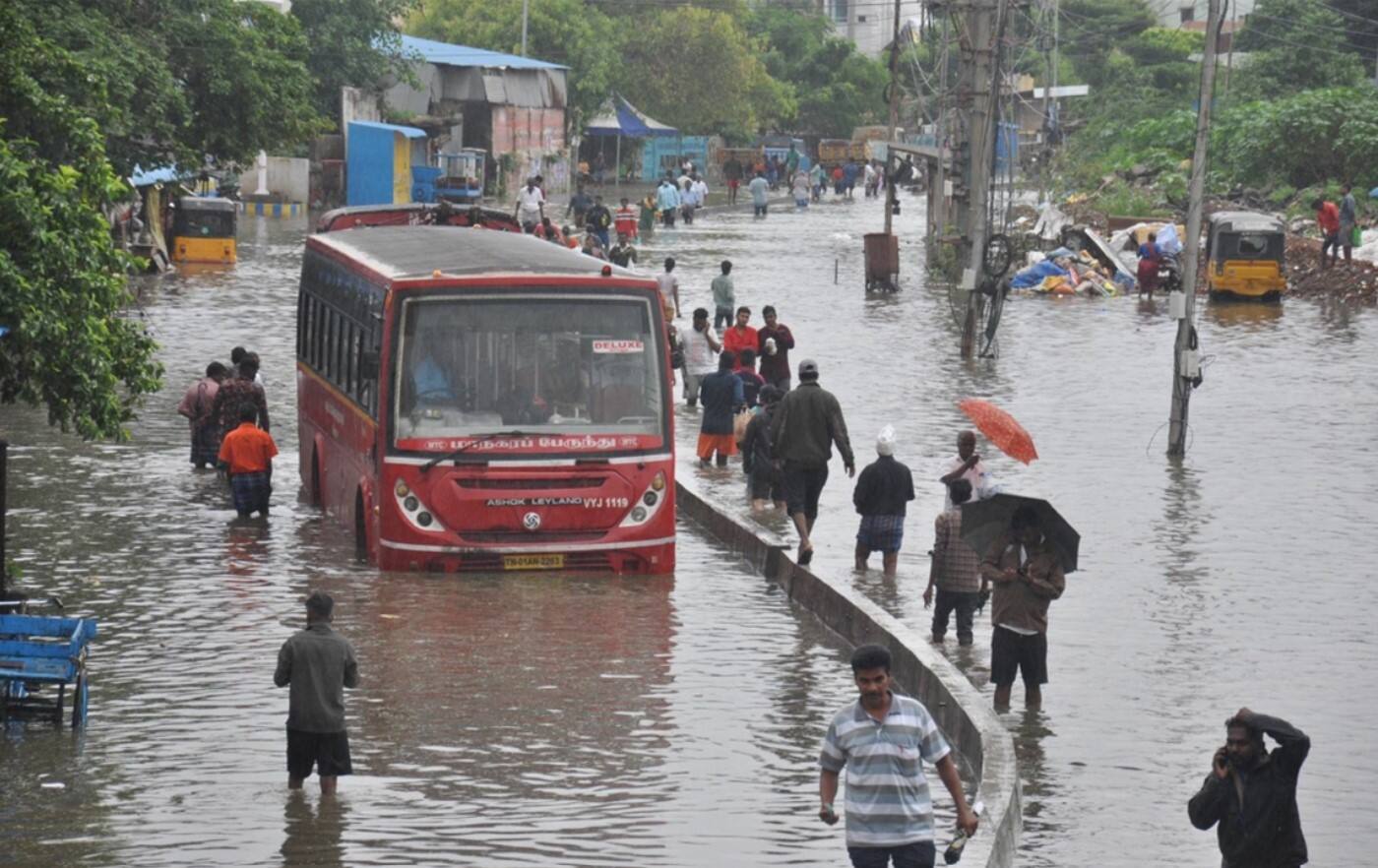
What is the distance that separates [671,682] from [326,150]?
51.9 m

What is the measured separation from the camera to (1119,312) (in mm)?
42500

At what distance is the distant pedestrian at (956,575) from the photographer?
14.9m

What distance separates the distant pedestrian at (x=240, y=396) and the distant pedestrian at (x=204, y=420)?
51 cm

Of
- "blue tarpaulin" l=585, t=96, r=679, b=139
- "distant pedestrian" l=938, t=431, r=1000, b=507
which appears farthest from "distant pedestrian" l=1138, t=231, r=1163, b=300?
"blue tarpaulin" l=585, t=96, r=679, b=139

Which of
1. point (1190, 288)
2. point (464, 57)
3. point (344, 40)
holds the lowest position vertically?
point (1190, 288)

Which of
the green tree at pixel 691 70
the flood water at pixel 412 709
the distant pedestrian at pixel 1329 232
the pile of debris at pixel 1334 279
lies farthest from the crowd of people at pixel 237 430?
the green tree at pixel 691 70

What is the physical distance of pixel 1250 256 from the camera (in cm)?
4391

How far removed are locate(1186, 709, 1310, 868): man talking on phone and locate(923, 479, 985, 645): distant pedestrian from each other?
5.83 meters

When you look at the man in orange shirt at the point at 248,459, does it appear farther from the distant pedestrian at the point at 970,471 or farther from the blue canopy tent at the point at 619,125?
the blue canopy tent at the point at 619,125

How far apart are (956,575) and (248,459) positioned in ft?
23.8

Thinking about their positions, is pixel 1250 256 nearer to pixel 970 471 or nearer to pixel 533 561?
pixel 533 561

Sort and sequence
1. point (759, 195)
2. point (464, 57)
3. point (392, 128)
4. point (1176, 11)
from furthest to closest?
point (1176, 11) < point (464, 57) < point (759, 195) < point (392, 128)

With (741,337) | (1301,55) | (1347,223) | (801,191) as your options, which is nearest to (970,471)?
(741,337)

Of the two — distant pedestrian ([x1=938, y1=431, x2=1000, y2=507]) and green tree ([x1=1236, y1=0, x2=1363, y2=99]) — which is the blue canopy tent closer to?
green tree ([x1=1236, y1=0, x2=1363, y2=99])
